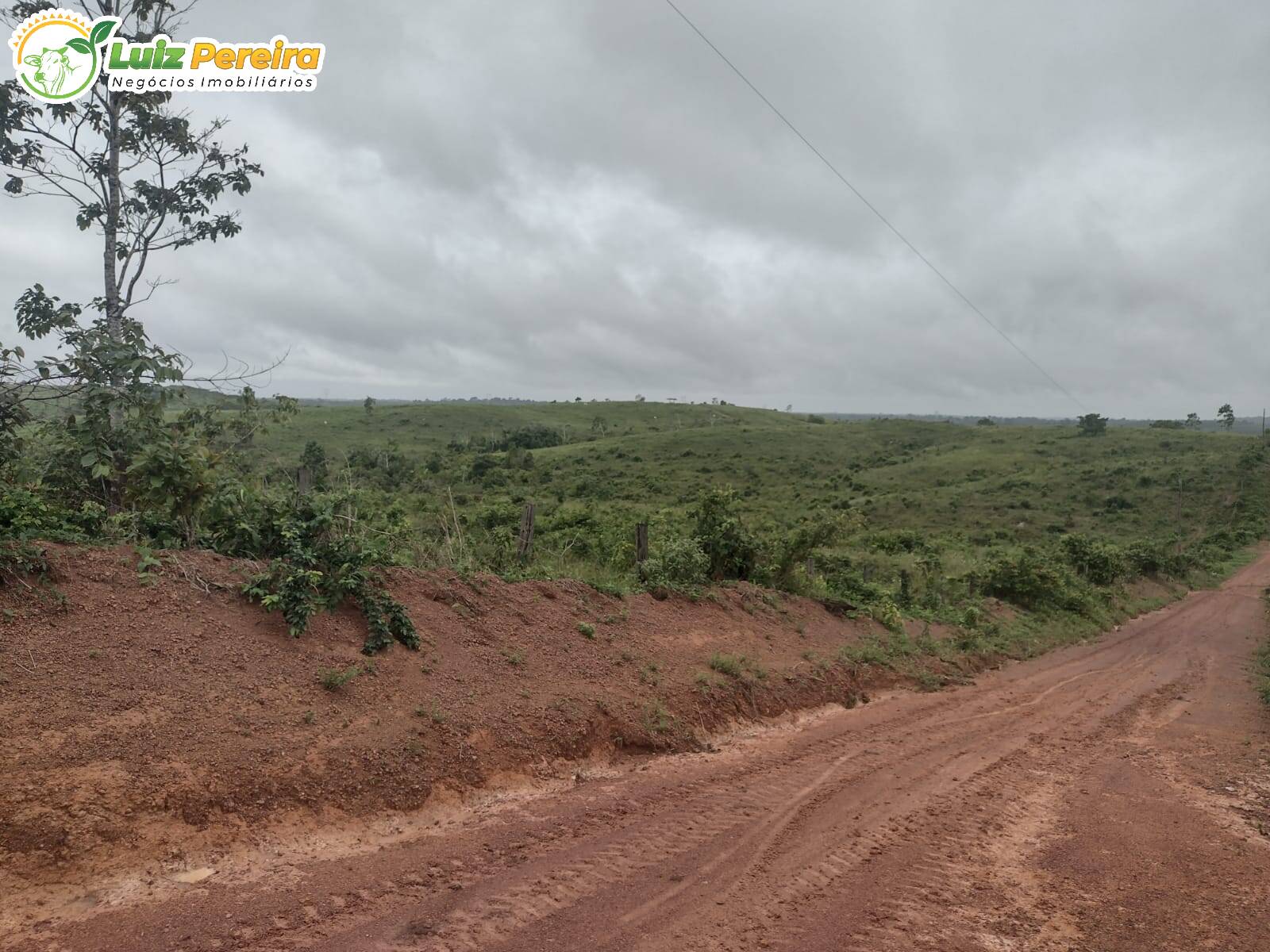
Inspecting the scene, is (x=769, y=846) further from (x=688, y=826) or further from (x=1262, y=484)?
(x=1262, y=484)

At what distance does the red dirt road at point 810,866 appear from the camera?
4.24m

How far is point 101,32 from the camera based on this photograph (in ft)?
25.5

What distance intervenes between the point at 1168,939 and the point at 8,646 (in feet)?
25.3

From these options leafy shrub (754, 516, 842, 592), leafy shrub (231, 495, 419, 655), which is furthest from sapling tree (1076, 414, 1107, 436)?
leafy shrub (231, 495, 419, 655)

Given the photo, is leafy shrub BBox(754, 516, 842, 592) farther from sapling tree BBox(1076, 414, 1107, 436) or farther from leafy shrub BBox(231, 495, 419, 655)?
sapling tree BBox(1076, 414, 1107, 436)

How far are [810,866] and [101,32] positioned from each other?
10250mm

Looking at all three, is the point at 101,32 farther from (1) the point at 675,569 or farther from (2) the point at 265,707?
(1) the point at 675,569

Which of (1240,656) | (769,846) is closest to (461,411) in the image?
(1240,656)

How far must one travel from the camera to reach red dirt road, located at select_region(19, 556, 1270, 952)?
424 centimetres

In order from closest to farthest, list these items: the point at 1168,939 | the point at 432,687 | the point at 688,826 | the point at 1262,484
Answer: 1. the point at 1168,939
2. the point at 688,826
3. the point at 432,687
4. the point at 1262,484

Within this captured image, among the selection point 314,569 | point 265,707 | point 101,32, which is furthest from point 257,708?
point 101,32

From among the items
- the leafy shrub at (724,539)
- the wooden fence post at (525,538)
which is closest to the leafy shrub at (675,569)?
the leafy shrub at (724,539)

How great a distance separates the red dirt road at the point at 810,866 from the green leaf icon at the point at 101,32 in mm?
8173

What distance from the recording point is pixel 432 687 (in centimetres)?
681
